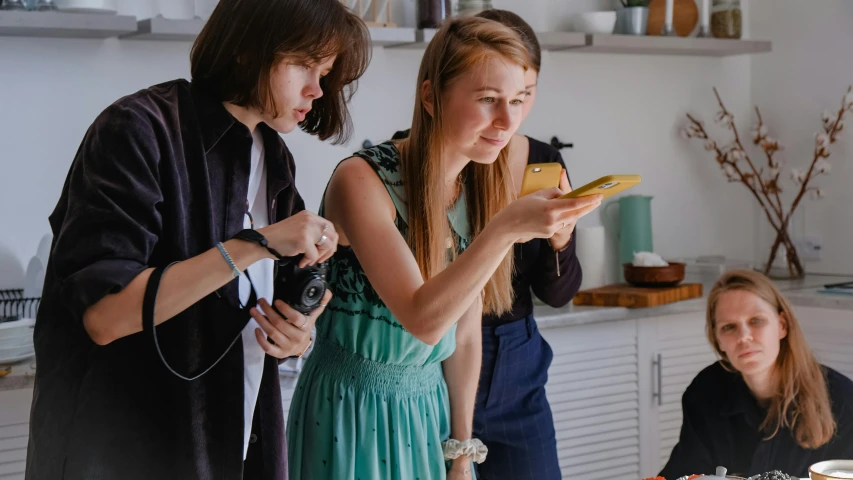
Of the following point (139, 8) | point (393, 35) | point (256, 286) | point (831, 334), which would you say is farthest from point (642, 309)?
point (256, 286)

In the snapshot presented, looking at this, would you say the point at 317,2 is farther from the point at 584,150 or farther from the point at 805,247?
the point at 805,247

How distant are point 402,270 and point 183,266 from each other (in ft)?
1.22

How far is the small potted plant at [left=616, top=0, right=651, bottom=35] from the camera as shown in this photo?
3742 millimetres

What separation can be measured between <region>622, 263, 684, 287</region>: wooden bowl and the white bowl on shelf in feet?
2.83

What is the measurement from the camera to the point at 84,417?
1312mm

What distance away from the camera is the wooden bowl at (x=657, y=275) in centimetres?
353

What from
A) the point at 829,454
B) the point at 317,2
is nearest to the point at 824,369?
the point at 829,454

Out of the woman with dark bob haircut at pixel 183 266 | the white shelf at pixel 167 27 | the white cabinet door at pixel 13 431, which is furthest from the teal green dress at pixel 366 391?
the white shelf at pixel 167 27

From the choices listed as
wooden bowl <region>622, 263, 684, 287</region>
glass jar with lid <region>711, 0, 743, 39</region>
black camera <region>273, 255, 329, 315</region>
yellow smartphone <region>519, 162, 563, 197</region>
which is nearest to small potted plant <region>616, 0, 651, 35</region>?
glass jar with lid <region>711, 0, 743, 39</region>

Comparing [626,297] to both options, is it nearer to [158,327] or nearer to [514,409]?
[514,409]

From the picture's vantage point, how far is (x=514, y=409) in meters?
→ 2.24

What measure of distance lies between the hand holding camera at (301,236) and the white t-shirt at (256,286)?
171 mm

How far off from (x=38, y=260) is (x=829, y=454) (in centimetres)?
208

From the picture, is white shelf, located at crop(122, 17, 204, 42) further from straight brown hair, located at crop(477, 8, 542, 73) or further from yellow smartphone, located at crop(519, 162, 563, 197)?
yellow smartphone, located at crop(519, 162, 563, 197)
